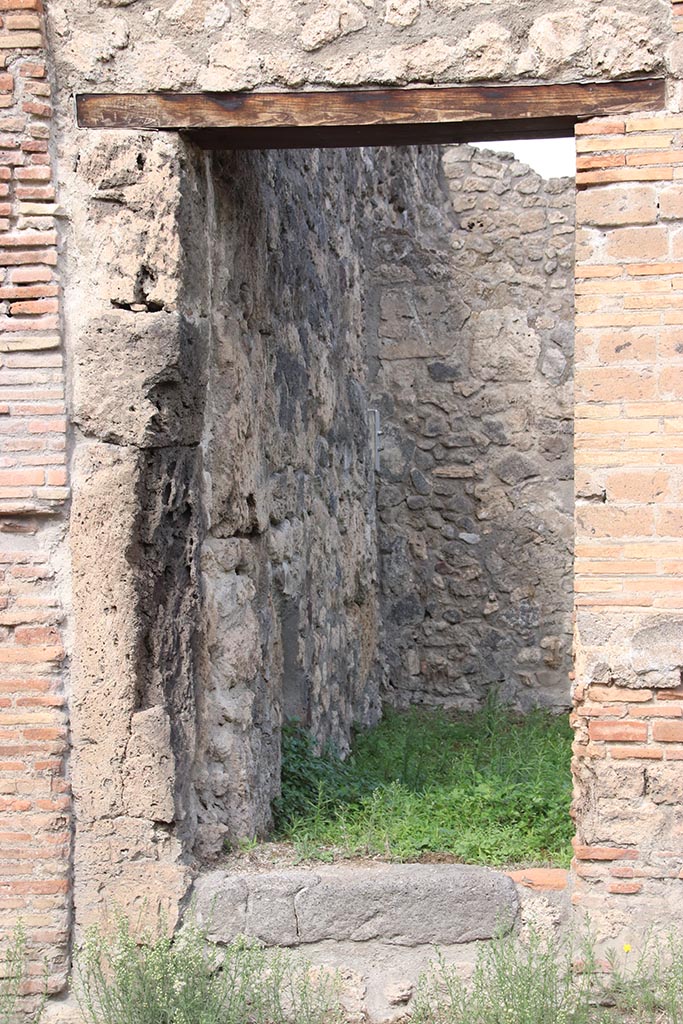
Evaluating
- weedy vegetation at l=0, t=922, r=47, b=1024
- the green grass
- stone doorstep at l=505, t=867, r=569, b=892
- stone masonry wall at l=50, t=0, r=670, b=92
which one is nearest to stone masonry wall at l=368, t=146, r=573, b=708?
the green grass

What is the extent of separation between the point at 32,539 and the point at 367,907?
172cm

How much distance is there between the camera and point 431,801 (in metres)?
4.61

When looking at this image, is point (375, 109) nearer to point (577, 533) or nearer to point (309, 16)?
point (309, 16)

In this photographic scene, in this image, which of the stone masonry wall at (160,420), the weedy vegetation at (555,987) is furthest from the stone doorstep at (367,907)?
the stone masonry wall at (160,420)

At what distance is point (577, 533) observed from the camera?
3.61 metres

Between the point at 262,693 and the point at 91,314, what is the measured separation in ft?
5.84

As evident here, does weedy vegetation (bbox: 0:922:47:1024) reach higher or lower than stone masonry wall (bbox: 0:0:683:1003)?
lower

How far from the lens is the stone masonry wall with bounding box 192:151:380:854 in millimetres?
4199

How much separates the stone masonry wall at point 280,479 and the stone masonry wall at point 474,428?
457mm

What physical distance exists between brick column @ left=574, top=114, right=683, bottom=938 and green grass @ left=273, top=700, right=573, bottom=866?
0.47 metres

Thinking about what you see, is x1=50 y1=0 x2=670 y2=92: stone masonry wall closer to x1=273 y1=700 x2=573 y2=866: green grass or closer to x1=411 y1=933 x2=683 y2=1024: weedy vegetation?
x1=273 y1=700 x2=573 y2=866: green grass

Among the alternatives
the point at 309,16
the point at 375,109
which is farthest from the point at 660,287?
the point at 309,16

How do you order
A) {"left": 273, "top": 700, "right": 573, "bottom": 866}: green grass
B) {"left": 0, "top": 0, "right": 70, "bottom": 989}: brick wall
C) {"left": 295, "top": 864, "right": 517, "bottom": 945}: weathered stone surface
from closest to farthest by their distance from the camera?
{"left": 0, "top": 0, "right": 70, "bottom": 989}: brick wall
{"left": 295, "top": 864, "right": 517, "bottom": 945}: weathered stone surface
{"left": 273, "top": 700, "right": 573, "bottom": 866}: green grass

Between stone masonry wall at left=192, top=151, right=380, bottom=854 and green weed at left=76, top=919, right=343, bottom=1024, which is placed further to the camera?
stone masonry wall at left=192, top=151, right=380, bottom=854
